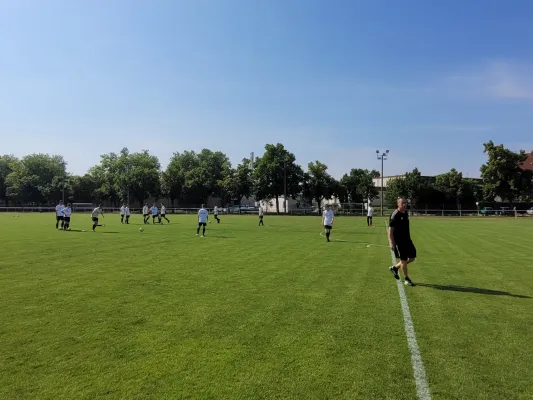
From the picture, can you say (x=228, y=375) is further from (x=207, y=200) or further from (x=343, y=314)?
(x=207, y=200)

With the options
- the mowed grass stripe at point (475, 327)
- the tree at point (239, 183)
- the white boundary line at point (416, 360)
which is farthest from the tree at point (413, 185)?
the white boundary line at point (416, 360)

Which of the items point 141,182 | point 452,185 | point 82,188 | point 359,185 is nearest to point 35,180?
point 82,188

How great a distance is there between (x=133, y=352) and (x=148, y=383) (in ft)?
3.14

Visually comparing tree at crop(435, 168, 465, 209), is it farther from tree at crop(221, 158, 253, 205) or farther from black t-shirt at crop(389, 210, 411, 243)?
black t-shirt at crop(389, 210, 411, 243)

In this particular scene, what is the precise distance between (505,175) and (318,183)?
102 ft

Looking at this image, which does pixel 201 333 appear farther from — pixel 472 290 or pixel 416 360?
pixel 472 290

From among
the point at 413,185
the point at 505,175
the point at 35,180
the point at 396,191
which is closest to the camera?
the point at 505,175

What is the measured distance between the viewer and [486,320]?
21.4 ft

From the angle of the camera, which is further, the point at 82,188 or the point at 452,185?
the point at 82,188

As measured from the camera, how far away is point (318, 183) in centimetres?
7800

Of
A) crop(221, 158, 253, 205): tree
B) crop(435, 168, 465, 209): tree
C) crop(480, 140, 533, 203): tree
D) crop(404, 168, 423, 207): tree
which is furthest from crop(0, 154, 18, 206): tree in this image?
crop(480, 140, 533, 203): tree

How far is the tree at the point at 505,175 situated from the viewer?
205 ft

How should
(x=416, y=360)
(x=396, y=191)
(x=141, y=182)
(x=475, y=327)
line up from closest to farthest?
(x=416, y=360)
(x=475, y=327)
(x=396, y=191)
(x=141, y=182)

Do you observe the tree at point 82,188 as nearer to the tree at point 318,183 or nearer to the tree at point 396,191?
the tree at point 318,183
